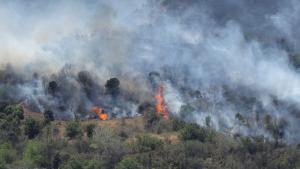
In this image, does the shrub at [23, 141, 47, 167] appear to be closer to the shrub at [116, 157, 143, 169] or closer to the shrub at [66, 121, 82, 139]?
the shrub at [66, 121, 82, 139]

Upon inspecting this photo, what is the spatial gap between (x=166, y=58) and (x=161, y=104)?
1018 cm

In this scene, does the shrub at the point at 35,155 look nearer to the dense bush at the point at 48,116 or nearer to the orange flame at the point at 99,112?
the dense bush at the point at 48,116

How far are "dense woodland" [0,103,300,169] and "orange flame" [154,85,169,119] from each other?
1.98 metres

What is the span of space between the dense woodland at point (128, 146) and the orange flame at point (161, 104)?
1.98m

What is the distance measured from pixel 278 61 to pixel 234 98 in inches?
359

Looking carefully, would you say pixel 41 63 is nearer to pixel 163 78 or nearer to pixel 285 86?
pixel 163 78

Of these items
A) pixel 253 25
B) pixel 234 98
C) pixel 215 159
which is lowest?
pixel 215 159

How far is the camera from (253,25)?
515 ft

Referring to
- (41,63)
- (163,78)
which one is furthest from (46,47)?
(163,78)

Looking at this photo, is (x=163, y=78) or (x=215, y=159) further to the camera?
(x=163, y=78)

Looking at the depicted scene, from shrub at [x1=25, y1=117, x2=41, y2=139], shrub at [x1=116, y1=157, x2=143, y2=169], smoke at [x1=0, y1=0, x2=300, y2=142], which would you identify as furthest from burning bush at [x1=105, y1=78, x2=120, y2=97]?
shrub at [x1=116, y1=157, x2=143, y2=169]

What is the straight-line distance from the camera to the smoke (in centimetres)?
13825

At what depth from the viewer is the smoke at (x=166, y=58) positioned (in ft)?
454

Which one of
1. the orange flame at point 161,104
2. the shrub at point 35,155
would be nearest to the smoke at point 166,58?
the orange flame at point 161,104
